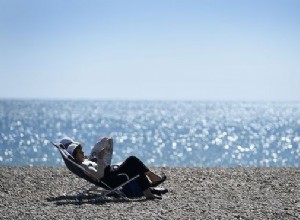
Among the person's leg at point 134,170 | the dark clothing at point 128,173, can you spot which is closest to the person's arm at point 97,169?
the dark clothing at point 128,173

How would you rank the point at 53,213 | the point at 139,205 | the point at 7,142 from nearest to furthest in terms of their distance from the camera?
1. the point at 53,213
2. the point at 139,205
3. the point at 7,142

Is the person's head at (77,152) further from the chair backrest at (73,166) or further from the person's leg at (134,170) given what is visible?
the person's leg at (134,170)

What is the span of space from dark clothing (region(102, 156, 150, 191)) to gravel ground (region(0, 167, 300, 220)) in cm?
29

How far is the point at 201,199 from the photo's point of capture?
11.1 meters

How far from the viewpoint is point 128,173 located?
11.4 metres

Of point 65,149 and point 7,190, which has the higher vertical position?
point 65,149

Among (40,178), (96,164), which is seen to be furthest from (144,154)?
(96,164)

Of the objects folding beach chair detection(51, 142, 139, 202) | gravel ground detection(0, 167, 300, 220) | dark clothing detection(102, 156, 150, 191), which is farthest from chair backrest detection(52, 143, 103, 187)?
gravel ground detection(0, 167, 300, 220)

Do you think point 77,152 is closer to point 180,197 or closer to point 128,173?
point 128,173

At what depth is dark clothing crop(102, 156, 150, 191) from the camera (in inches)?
446

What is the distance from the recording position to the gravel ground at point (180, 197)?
31.8 feet

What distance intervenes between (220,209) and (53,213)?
2207 millimetres

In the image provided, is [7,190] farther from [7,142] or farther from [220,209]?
[7,142]

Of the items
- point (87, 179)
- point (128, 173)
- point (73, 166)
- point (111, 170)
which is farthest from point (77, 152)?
point (128, 173)
